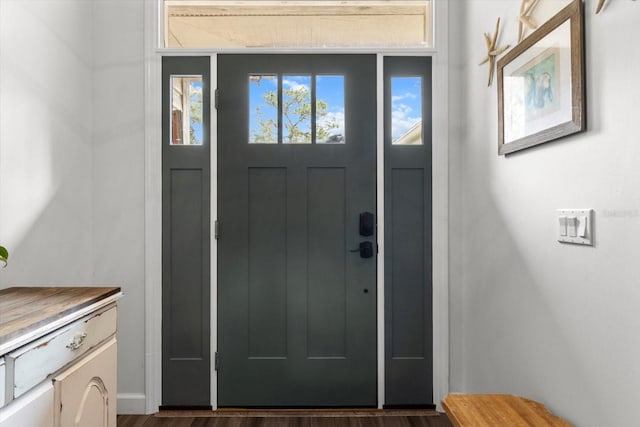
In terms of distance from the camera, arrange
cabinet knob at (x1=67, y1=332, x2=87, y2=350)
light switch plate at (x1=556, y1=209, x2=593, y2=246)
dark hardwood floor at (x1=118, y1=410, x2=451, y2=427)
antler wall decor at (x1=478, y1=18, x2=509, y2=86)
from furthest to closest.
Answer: dark hardwood floor at (x1=118, y1=410, x2=451, y2=427), antler wall decor at (x1=478, y1=18, x2=509, y2=86), cabinet knob at (x1=67, y1=332, x2=87, y2=350), light switch plate at (x1=556, y1=209, x2=593, y2=246)

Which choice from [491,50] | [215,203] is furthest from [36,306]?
[491,50]

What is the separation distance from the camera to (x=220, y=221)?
7.95 feet

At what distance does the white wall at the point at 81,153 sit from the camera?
6.22ft

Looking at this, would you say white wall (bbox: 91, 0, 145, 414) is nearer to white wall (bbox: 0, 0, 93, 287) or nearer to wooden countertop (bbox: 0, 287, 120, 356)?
white wall (bbox: 0, 0, 93, 287)

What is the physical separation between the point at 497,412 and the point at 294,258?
1.30 meters

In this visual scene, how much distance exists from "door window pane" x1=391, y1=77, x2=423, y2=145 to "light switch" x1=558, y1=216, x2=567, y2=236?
1.13 m

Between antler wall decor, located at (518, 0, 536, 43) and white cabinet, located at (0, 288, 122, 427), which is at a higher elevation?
antler wall decor, located at (518, 0, 536, 43)

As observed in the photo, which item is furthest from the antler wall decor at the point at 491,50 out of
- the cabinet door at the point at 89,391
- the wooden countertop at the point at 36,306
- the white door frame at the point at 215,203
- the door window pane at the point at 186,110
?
the cabinet door at the point at 89,391

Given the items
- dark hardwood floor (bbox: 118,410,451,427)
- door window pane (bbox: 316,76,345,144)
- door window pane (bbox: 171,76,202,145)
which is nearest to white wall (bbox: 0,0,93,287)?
door window pane (bbox: 171,76,202,145)

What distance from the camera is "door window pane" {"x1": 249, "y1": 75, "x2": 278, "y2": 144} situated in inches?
96.0

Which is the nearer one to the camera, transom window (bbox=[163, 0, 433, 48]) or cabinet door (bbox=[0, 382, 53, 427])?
cabinet door (bbox=[0, 382, 53, 427])

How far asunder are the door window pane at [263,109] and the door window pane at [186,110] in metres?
0.29

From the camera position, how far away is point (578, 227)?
131 cm

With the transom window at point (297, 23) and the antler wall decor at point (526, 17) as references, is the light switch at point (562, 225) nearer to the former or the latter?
the antler wall decor at point (526, 17)
